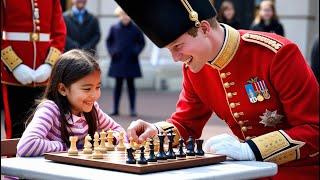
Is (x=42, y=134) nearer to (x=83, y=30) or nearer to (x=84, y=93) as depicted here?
(x=84, y=93)

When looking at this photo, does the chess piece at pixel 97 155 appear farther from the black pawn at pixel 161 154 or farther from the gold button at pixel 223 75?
the gold button at pixel 223 75

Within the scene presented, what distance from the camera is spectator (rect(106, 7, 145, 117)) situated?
12648 millimetres

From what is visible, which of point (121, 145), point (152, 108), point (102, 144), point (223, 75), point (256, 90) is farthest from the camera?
point (152, 108)

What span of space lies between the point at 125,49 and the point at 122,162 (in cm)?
968

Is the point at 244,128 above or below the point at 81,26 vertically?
below

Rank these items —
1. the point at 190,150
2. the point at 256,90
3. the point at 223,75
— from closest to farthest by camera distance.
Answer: the point at 190,150 → the point at 256,90 → the point at 223,75

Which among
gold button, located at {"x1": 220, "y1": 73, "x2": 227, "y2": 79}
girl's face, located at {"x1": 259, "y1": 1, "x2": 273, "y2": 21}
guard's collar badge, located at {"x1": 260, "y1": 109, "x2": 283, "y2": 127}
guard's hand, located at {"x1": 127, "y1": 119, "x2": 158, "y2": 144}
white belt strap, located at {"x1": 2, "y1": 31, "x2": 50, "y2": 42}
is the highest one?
girl's face, located at {"x1": 259, "y1": 1, "x2": 273, "y2": 21}

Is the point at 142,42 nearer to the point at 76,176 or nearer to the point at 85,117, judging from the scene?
the point at 85,117

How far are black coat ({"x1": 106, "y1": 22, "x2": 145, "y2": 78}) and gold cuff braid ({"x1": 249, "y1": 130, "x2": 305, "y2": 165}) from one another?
922 centimetres

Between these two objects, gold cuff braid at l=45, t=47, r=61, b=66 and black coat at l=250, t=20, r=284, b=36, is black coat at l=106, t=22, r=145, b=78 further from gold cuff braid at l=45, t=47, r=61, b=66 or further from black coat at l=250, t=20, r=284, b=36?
gold cuff braid at l=45, t=47, r=61, b=66

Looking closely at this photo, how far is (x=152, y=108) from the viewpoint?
13.8 meters

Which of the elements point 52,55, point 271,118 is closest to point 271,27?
point 52,55

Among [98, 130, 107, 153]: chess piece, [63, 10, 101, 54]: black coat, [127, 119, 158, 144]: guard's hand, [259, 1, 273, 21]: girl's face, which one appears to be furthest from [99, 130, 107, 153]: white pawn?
[63, 10, 101, 54]: black coat

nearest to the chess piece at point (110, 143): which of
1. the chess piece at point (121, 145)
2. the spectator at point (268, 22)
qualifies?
the chess piece at point (121, 145)
